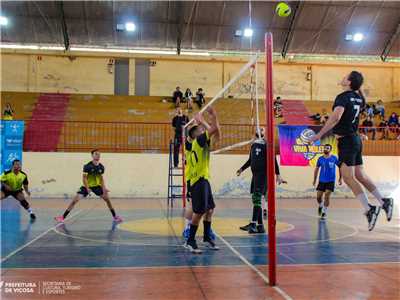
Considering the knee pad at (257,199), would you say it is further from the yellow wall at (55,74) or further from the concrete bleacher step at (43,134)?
the yellow wall at (55,74)

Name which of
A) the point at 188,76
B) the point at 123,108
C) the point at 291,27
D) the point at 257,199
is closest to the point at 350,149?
the point at 257,199

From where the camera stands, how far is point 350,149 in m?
5.32

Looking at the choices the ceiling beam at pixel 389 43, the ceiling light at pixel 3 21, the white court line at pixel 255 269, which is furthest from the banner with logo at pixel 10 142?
the ceiling beam at pixel 389 43

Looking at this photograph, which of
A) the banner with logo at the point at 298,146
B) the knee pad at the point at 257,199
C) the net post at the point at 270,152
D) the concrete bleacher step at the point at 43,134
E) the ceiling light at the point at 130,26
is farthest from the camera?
the ceiling light at the point at 130,26

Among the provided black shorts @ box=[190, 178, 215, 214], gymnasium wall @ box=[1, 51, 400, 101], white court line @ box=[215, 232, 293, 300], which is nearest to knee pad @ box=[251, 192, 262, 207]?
white court line @ box=[215, 232, 293, 300]

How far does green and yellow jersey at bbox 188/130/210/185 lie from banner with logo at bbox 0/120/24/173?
537 inches

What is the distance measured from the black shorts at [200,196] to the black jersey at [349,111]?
229cm

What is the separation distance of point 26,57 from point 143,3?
25.9 feet

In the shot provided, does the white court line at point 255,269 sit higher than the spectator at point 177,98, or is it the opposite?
the spectator at point 177,98

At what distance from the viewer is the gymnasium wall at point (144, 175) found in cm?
1847

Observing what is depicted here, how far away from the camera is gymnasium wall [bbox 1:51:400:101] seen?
25453 mm

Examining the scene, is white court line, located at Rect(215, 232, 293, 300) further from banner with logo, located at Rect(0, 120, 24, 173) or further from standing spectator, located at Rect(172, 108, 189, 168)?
banner with logo, located at Rect(0, 120, 24, 173)

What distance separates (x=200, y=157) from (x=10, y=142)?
1404 centimetres

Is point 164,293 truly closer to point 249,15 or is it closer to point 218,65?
point 249,15
